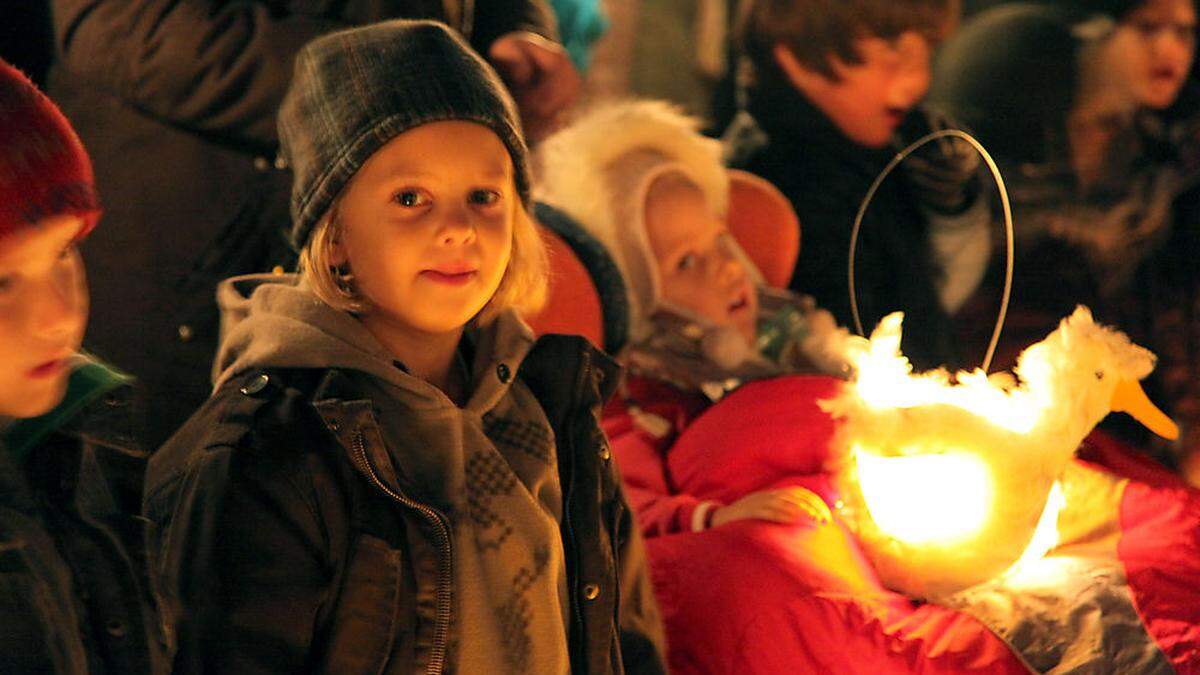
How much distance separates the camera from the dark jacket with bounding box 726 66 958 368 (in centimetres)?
293

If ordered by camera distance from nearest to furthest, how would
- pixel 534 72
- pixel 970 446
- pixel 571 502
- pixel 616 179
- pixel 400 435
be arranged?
pixel 400 435, pixel 571 502, pixel 970 446, pixel 534 72, pixel 616 179

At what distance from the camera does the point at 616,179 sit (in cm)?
255

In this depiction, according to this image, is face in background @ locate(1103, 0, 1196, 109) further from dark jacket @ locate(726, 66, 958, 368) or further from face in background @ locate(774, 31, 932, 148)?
dark jacket @ locate(726, 66, 958, 368)

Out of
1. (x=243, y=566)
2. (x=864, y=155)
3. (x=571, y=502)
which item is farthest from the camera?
(x=864, y=155)

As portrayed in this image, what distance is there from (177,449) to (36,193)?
0.43 meters

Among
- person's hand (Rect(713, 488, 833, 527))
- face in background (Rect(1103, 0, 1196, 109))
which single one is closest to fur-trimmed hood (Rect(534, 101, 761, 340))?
person's hand (Rect(713, 488, 833, 527))

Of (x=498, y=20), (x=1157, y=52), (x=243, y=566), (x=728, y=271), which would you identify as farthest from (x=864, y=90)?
(x=243, y=566)

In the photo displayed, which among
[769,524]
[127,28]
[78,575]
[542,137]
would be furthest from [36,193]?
[542,137]

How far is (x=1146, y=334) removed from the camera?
3.44 meters

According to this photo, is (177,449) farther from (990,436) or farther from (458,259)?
(990,436)

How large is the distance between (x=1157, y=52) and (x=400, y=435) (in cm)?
293

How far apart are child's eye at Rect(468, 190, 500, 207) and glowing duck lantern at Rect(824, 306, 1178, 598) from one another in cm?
60

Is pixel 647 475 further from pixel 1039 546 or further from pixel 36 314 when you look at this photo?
pixel 36 314

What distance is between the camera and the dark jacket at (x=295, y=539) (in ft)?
4.43
